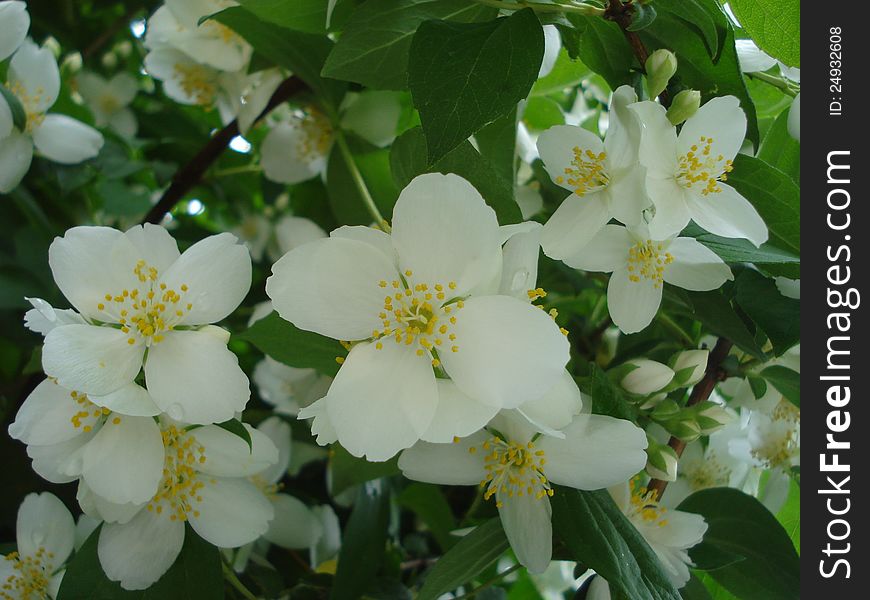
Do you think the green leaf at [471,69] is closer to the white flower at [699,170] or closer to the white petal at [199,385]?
the white flower at [699,170]

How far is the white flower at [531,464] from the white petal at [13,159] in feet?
1.92

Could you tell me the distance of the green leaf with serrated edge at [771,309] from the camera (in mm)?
714

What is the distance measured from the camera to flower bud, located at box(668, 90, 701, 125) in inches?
25.9

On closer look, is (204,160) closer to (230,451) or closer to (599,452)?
(230,451)

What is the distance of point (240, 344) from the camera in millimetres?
1417

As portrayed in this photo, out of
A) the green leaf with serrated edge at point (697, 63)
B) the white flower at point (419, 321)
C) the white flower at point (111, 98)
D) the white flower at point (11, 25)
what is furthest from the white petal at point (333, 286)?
the white flower at point (111, 98)

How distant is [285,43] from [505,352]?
0.51 metres

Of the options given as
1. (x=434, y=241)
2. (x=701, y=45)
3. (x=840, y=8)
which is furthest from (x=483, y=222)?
(x=840, y=8)

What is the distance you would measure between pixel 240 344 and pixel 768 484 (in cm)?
86

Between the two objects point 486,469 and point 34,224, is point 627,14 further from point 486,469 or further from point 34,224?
point 34,224

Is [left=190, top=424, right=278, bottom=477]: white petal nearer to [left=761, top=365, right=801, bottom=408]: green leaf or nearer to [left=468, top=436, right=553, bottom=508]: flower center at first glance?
[left=468, top=436, right=553, bottom=508]: flower center

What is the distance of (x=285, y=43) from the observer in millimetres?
911

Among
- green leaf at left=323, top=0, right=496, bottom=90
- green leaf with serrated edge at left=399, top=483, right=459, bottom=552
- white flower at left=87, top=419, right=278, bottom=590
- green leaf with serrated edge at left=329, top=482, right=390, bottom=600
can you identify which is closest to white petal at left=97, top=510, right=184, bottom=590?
white flower at left=87, top=419, right=278, bottom=590

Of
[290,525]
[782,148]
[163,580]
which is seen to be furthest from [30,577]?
[782,148]
